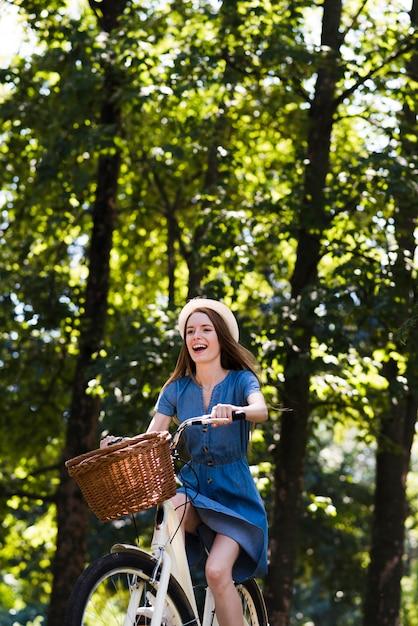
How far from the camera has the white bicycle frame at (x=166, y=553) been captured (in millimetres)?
4336

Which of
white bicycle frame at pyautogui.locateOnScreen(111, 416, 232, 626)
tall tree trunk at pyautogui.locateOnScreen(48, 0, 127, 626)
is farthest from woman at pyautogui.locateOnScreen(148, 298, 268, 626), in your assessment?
tall tree trunk at pyautogui.locateOnScreen(48, 0, 127, 626)

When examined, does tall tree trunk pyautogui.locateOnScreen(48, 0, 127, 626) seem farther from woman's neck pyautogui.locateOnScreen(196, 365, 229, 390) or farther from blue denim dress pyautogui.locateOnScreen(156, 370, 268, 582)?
blue denim dress pyautogui.locateOnScreen(156, 370, 268, 582)

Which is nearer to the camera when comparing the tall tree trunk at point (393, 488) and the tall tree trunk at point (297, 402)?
the tall tree trunk at point (297, 402)

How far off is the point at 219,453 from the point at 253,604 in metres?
0.89

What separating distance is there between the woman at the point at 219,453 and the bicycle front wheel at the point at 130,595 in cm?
20

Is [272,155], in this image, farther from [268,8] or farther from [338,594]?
[338,594]

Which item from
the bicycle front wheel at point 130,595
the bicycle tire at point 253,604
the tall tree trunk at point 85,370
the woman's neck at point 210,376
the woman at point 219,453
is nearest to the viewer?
the bicycle front wheel at point 130,595

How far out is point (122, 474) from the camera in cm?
419

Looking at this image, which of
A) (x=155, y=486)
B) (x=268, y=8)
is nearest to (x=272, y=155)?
(x=268, y=8)

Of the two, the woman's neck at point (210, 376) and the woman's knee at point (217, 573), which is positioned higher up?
the woman's neck at point (210, 376)

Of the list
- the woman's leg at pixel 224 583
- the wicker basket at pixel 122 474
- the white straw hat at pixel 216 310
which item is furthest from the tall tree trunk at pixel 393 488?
the wicker basket at pixel 122 474

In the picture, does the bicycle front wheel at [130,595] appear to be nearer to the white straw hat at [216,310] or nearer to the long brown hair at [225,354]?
the long brown hair at [225,354]

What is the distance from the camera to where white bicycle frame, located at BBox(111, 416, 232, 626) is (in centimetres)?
434

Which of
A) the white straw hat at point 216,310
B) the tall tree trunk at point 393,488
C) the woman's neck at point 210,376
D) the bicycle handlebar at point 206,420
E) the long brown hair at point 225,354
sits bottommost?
the tall tree trunk at point 393,488
